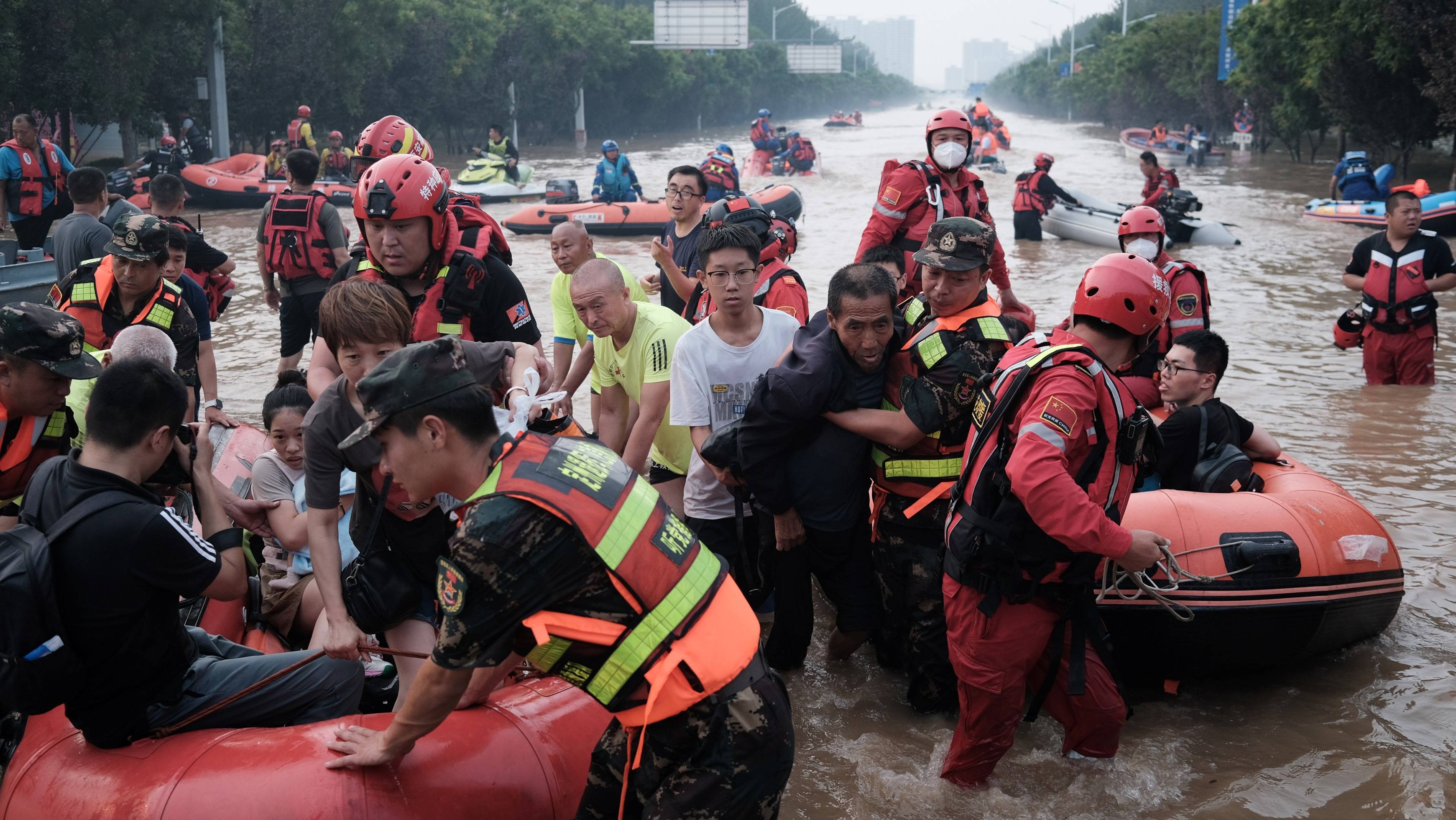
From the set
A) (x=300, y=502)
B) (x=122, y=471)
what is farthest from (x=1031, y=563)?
(x=300, y=502)

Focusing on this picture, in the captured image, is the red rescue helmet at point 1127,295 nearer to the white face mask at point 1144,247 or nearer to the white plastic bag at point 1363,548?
the white plastic bag at point 1363,548

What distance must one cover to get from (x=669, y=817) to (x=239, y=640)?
244cm

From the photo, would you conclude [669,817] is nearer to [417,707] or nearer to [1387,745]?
[417,707]

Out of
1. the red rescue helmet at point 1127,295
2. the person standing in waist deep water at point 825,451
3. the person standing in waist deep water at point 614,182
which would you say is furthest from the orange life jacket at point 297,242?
the person standing in waist deep water at point 614,182

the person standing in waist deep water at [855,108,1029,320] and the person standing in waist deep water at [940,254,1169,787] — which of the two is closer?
the person standing in waist deep water at [940,254,1169,787]

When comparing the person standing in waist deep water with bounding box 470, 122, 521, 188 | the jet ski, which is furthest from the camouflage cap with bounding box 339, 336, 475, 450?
the person standing in waist deep water with bounding box 470, 122, 521, 188

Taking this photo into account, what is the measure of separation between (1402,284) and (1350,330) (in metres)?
0.50

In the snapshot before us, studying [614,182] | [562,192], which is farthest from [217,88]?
[614,182]

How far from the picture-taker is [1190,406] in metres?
5.01

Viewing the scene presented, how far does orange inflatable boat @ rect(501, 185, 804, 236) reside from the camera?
62.0 ft

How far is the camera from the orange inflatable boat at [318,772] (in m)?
2.80

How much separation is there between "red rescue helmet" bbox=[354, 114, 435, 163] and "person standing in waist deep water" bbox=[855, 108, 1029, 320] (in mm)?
2646

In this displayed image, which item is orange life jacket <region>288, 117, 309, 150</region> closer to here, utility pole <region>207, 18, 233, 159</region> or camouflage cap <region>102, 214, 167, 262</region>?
utility pole <region>207, 18, 233, 159</region>

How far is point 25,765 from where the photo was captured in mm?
3102
